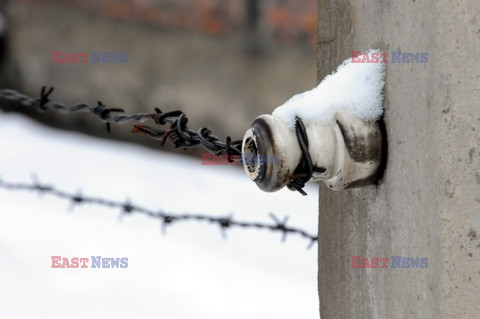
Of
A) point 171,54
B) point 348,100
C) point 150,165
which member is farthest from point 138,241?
point 348,100

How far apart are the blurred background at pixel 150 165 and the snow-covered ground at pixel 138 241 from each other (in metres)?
0.01

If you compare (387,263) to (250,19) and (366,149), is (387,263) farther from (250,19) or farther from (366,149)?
(250,19)

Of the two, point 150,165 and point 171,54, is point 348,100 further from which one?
point 171,54

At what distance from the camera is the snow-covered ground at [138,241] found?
2668mm

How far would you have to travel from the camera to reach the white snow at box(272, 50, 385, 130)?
0.84 meters

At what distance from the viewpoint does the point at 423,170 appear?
75cm

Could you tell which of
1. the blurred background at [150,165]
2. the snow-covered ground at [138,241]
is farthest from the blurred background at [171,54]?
the snow-covered ground at [138,241]

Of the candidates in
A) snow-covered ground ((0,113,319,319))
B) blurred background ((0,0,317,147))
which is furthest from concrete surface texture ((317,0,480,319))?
blurred background ((0,0,317,147))

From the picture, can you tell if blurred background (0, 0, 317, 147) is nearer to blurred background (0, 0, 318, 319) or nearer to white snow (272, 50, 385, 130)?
blurred background (0, 0, 318, 319)

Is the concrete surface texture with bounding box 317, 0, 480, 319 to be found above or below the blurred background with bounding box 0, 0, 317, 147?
below

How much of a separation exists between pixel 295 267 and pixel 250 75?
7.51 ft

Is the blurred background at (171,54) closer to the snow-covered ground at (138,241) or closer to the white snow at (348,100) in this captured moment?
the snow-covered ground at (138,241)

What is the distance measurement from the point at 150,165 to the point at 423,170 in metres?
4.21

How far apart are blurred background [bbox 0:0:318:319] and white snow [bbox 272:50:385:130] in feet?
5.64
